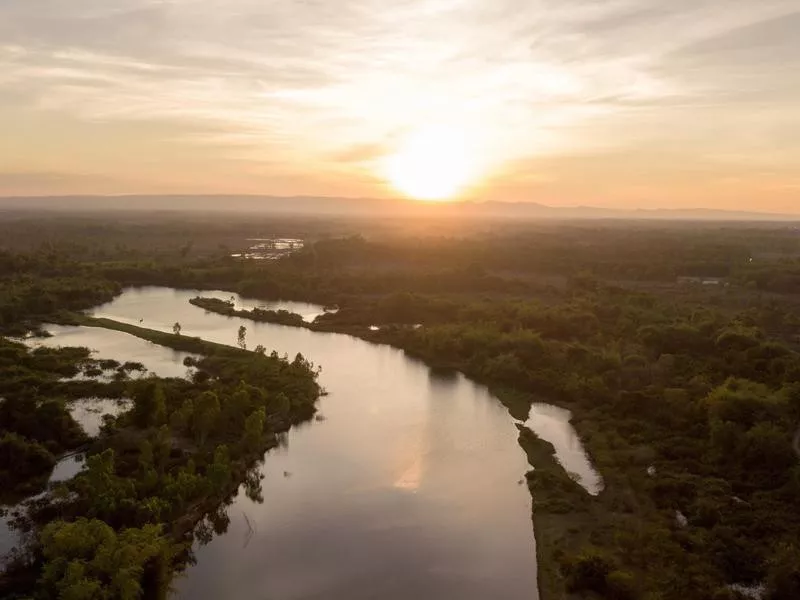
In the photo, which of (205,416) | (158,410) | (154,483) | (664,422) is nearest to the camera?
(154,483)

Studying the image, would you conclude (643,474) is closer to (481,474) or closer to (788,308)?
(481,474)

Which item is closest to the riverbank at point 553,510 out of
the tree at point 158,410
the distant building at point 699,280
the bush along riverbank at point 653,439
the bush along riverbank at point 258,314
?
the bush along riverbank at point 653,439

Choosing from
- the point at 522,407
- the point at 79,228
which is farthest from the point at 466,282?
the point at 79,228

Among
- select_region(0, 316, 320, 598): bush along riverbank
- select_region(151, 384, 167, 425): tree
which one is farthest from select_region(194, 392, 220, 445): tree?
select_region(151, 384, 167, 425): tree

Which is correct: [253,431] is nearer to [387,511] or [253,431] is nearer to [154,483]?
[154,483]

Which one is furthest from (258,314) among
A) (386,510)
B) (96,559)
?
(96,559)

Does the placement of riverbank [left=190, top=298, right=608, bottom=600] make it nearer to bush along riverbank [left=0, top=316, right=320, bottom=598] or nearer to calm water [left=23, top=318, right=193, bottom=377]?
bush along riverbank [left=0, top=316, right=320, bottom=598]
